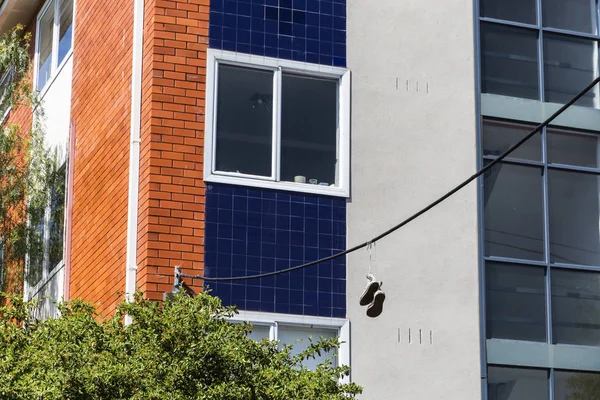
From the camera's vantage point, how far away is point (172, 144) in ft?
58.0

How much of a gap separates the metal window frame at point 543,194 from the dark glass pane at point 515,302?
10 centimetres

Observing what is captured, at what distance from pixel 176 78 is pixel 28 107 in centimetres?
726

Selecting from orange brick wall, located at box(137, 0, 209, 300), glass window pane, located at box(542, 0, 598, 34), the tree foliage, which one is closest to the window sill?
orange brick wall, located at box(137, 0, 209, 300)

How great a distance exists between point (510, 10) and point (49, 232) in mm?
7983

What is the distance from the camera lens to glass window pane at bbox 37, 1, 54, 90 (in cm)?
2395

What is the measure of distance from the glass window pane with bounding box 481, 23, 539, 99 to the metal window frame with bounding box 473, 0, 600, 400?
0.09m

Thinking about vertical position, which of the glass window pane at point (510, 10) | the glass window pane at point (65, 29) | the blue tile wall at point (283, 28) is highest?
the glass window pane at point (65, 29)

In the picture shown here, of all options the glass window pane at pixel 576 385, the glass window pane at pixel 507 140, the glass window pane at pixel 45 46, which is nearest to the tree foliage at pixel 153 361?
the glass window pane at pixel 576 385

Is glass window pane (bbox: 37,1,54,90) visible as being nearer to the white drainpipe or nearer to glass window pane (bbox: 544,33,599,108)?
the white drainpipe

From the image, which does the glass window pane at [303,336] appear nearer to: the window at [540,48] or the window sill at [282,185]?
the window sill at [282,185]

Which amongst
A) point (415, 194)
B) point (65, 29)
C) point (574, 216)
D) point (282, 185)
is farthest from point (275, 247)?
point (65, 29)

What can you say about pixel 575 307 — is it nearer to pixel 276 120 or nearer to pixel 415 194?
pixel 415 194

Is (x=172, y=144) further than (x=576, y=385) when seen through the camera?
No

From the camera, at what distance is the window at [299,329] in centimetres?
1741
